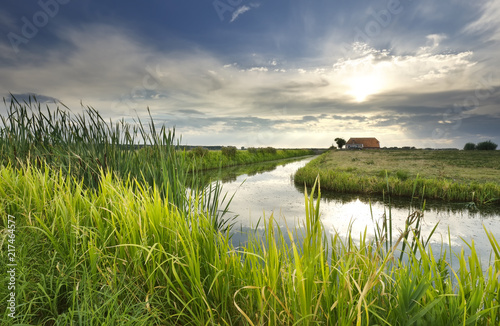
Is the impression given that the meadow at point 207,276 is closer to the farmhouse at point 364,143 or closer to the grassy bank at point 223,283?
the grassy bank at point 223,283

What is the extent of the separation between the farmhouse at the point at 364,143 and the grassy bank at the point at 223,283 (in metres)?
108

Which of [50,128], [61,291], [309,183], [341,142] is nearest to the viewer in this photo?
[61,291]

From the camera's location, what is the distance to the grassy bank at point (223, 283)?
149cm

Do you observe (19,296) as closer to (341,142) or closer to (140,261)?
(140,261)

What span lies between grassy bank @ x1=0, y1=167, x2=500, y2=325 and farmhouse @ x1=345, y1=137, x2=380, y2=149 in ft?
354

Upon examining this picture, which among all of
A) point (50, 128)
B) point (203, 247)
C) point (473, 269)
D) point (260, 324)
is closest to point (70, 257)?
point (203, 247)

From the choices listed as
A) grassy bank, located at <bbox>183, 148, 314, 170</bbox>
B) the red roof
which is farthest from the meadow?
the red roof

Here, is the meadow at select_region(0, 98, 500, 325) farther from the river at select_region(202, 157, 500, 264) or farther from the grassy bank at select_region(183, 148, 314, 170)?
the grassy bank at select_region(183, 148, 314, 170)

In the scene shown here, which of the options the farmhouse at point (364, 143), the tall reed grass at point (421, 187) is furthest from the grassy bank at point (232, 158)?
the farmhouse at point (364, 143)

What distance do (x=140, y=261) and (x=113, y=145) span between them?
297 cm

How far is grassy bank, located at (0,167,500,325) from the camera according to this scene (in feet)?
4.90

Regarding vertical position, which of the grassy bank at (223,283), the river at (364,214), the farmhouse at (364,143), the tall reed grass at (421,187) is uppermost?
the farmhouse at (364,143)

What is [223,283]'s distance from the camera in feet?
6.29

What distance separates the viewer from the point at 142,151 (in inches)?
196
